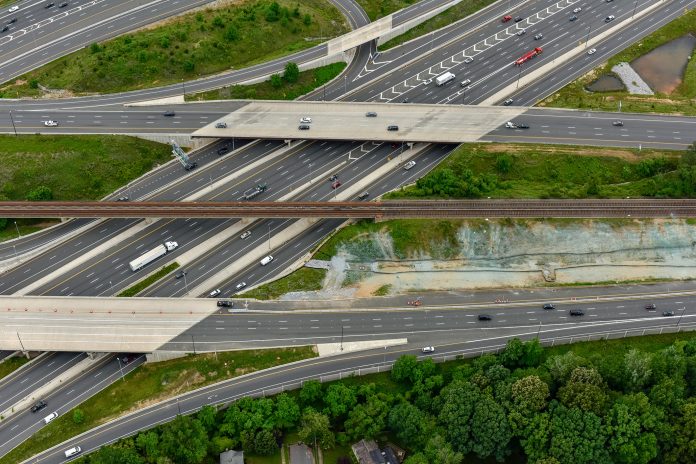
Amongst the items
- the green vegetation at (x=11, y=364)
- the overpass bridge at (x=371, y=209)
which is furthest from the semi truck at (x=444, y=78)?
the green vegetation at (x=11, y=364)

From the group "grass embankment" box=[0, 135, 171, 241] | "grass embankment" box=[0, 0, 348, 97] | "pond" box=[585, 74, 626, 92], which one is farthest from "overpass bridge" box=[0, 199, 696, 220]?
"pond" box=[585, 74, 626, 92]

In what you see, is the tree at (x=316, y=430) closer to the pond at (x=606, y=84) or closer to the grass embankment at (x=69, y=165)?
the grass embankment at (x=69, y=165)

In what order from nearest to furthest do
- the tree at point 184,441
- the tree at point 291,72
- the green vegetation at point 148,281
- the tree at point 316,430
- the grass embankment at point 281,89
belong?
the tree at point 184,441 → the tree at point 316,430 → the green vegetation at point 148,281 → the grass embankment at point 281,89 → the tree at point 291,72

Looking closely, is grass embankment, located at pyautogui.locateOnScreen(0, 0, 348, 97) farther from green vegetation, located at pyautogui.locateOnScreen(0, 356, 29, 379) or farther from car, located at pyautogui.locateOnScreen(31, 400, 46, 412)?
car, located at pyautogui.locateOnScreen(31, 400, 46, 412)

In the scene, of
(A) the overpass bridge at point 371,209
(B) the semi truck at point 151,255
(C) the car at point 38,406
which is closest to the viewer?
(C) the car at point 38,406

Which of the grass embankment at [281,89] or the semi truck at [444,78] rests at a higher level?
the grass embankment at [281,89]

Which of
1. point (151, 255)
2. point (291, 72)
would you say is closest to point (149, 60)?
point (291, 72)

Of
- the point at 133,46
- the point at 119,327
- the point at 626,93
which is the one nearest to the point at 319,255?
the point at 119,327

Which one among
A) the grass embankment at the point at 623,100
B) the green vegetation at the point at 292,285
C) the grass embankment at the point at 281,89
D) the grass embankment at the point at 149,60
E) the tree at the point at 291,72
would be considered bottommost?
the green vegetation at the point at 292,285

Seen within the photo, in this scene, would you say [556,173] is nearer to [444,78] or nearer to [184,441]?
[444,78]
